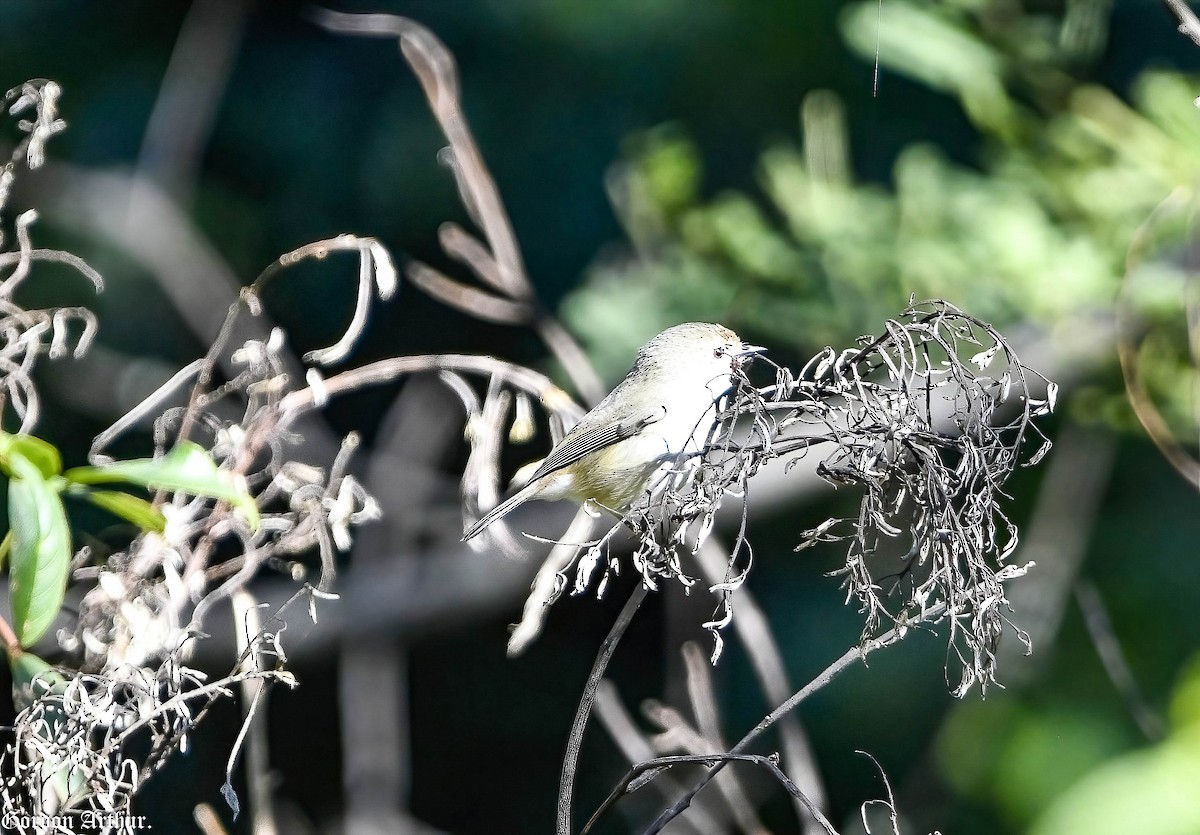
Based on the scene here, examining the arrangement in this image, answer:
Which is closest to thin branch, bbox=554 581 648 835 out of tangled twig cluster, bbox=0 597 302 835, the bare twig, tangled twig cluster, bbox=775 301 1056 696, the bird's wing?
tangled twig cluster, bbox=775 301 1056 696

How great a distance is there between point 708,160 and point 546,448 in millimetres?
1193

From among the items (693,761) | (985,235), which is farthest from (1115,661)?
(693,761)

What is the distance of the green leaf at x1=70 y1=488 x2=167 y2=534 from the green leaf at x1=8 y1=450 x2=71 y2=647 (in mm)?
83

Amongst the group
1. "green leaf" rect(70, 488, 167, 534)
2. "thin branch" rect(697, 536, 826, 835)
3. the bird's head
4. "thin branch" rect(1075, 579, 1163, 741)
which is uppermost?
"green leaf" rect(70, 488, 167, 534)

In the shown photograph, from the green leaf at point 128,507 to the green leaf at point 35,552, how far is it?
0.08 metres

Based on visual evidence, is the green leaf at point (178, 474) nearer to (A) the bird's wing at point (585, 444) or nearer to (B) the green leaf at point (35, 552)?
(B) the green leaf at point (35, 552)

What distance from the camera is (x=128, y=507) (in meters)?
1.33

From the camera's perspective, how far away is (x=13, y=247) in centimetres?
317

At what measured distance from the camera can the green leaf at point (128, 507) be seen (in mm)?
1306

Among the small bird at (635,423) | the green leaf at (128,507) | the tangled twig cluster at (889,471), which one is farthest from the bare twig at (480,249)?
the tangled twig cluster at (889,471)

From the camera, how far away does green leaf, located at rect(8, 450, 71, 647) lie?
45.9 inches

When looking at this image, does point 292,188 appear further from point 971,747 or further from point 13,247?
point 971,747

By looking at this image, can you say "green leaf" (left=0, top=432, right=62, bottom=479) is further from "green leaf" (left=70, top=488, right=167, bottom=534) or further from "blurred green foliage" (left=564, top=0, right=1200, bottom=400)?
"blurred green foliage" (left=564, top=0, right=1200, bottom=400)

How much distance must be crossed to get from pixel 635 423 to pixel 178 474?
1.07 meters
